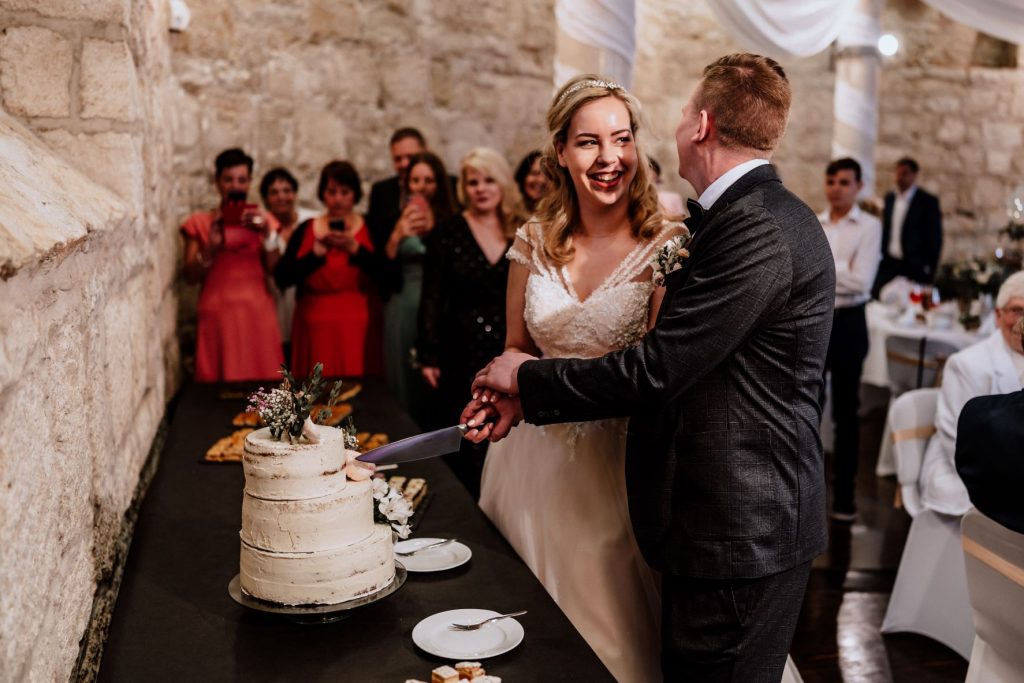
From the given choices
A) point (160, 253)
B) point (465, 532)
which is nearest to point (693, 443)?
point (465, 532)

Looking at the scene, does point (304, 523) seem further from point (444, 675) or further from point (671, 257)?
point (671, 257)

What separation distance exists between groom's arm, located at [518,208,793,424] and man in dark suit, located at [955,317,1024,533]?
27.6 inches

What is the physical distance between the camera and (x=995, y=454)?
2.10 metres

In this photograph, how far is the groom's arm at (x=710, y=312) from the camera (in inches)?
69.9

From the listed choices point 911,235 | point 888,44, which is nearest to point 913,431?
point 911,235

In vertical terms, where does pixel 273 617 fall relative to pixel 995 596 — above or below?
above

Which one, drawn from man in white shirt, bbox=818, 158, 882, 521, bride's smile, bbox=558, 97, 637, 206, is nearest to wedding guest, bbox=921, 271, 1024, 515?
man in white shirt, bbox=818, 158, 882, 521

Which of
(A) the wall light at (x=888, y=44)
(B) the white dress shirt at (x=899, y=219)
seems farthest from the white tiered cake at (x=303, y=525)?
(A) the wall light at (x=888, y=44)

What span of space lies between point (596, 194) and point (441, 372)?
1854 millimetres

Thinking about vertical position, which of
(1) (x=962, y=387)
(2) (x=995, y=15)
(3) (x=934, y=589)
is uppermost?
(2) (x=995, y=15)

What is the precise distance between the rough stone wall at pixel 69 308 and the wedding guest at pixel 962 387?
2.74m

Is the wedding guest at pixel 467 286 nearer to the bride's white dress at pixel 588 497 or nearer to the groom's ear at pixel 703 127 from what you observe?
the bride's white dress at pixel 588 497

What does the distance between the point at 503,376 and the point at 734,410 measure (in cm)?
53

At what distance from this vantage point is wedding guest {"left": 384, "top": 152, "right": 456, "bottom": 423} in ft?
14.8
